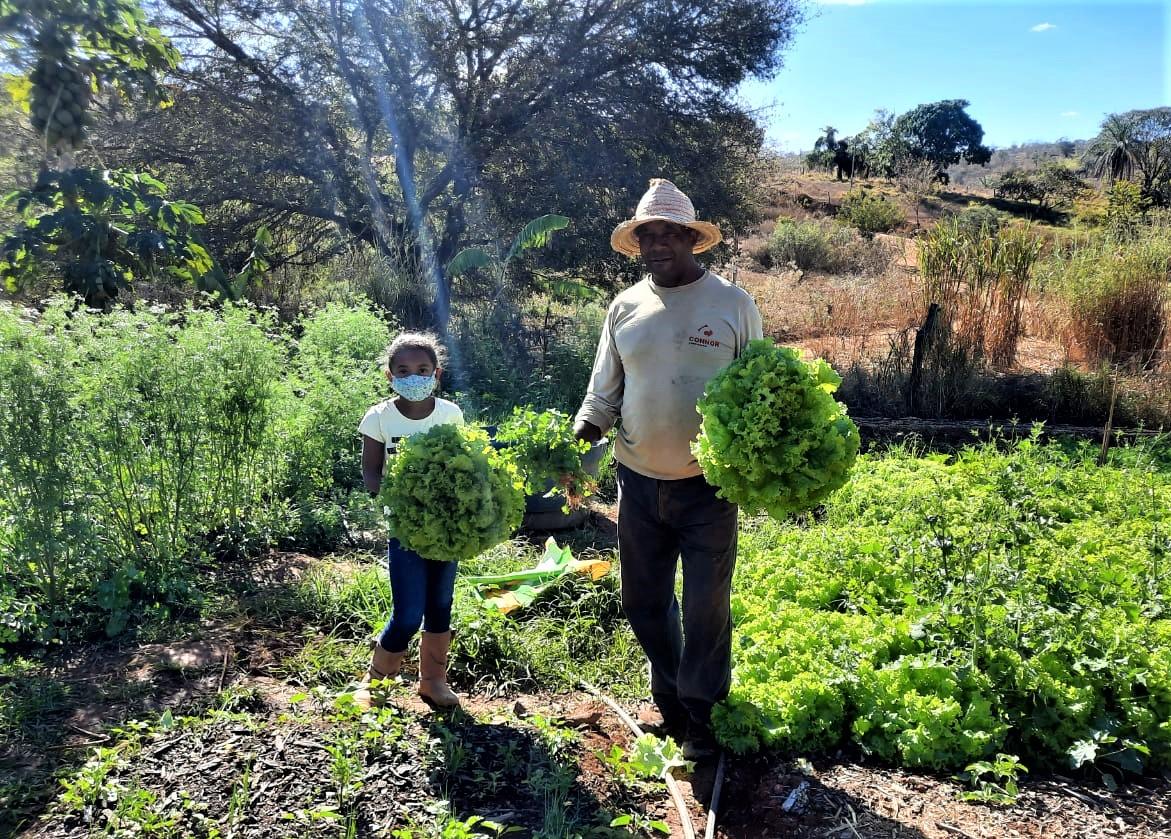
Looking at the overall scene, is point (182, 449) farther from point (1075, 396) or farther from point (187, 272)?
point (1075, 396)

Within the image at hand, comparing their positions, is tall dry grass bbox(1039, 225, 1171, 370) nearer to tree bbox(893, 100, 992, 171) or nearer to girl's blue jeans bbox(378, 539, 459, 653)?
girl's blue jeans bbox(378, 539, 459, 653)

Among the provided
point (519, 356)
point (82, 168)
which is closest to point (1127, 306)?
point (519, 356)

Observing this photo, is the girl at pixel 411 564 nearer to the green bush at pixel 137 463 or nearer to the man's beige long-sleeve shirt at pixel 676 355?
the man's beige long-sleeve shirt at pixel 676 355

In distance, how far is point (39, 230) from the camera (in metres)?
4.84

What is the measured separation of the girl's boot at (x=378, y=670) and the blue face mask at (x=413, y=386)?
118cm

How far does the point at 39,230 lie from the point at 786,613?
16.9ft

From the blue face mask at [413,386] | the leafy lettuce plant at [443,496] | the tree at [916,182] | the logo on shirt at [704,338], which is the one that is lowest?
the leafy lettuce plant at [443,496]

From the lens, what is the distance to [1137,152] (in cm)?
3178

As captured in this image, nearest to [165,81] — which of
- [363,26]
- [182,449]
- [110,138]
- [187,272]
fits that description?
[110,138]

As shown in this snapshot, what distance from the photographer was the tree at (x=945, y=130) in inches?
1977

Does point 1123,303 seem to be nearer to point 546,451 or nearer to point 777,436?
point 777,436

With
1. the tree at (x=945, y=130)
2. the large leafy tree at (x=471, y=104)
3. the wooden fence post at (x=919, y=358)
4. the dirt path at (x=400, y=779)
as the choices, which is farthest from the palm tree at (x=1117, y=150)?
the dirt path at (x=400, y=779)

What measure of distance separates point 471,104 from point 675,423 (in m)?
10.3

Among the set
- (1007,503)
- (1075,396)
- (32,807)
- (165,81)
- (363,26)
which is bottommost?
(32,807)
